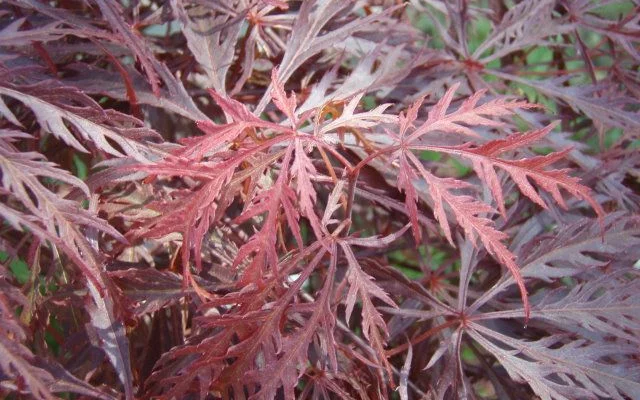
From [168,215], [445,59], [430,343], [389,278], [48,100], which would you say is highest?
[48,100]

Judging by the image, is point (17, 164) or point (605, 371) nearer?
point (17, 164)

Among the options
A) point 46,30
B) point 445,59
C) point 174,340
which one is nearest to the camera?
point 46,30

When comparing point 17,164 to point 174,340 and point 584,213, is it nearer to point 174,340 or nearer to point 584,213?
point 174,340

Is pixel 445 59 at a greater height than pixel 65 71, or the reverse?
pixel 65 71

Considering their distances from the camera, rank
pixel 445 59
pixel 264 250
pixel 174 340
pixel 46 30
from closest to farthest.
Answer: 1. pixel 264 250
2. pixel 46 30
3. pixel 174 340
4. pixel 445 59

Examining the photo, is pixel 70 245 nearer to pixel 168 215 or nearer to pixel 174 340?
pixel 168 215

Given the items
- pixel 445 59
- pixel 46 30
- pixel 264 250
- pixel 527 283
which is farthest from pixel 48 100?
pixel 527 283

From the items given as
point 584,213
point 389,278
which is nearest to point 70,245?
point 389,278
